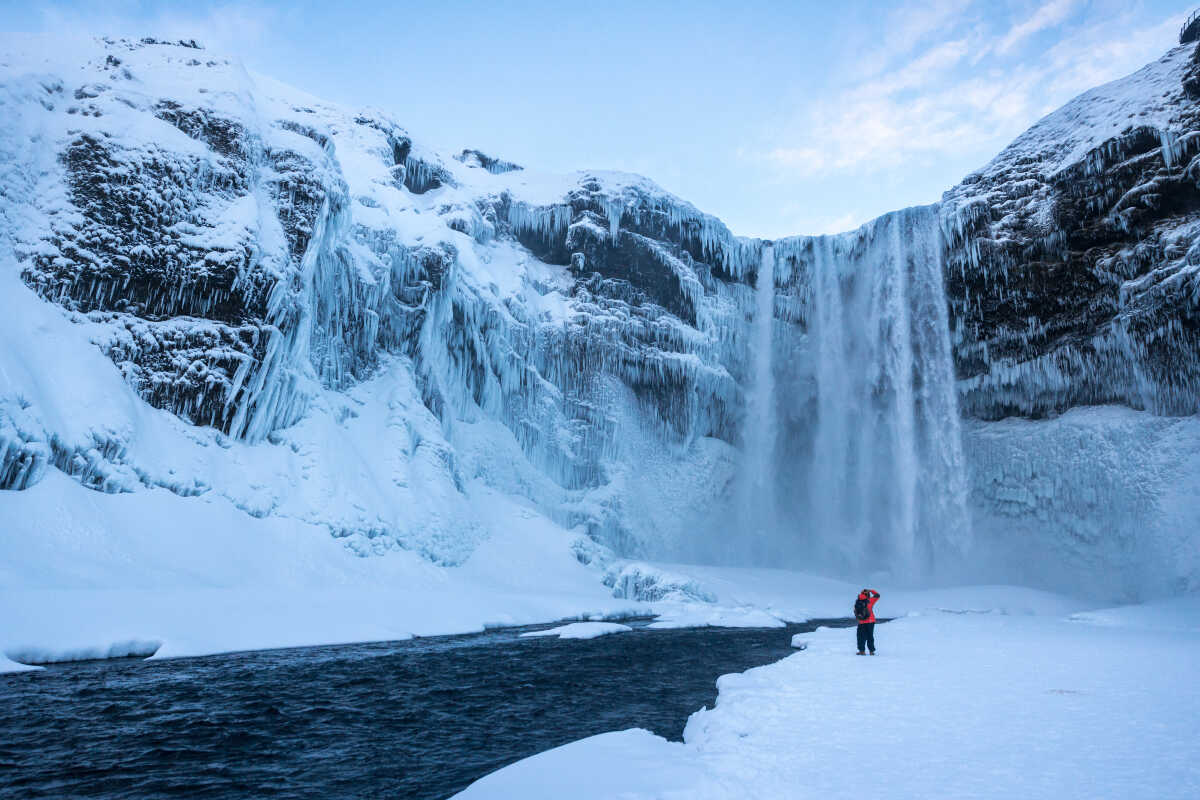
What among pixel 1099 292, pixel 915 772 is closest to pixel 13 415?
pixel 915 772

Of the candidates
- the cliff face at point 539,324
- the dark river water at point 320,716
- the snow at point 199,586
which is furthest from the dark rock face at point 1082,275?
the dark river water at point 320,716

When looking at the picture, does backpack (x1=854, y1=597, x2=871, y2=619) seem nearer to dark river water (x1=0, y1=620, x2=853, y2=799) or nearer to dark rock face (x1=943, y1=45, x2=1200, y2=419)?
dark river water (x1=0, y1=620, x2=853, y2=799)

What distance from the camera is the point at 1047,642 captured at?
1430 cm

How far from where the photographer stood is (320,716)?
959 centimetres

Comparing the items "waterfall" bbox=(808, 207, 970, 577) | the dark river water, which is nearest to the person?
the dark river water

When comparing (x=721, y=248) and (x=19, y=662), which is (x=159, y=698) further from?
(x=721, y=248)

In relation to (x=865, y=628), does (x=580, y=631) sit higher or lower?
lower

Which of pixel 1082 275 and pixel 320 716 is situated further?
pixel 1082 275

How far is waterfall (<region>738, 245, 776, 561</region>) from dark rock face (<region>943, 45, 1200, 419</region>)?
1067cm

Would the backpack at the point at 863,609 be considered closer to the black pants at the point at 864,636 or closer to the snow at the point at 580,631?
the black pants at the point at 864,636

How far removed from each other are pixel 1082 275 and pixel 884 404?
39.0ft

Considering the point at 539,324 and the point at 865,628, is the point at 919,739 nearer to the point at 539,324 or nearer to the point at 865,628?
the point at 865,628

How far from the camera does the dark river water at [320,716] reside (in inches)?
279

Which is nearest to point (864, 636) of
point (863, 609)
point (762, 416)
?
point (863, 609)
